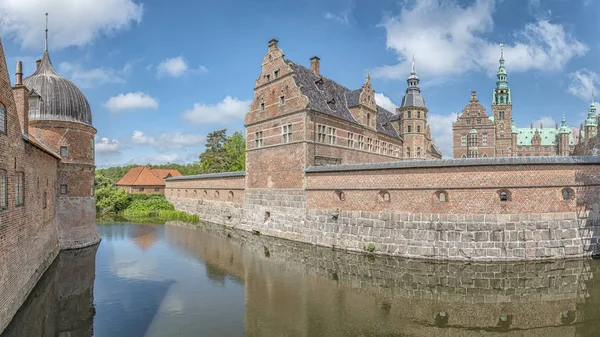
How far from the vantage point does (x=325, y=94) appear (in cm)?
2670

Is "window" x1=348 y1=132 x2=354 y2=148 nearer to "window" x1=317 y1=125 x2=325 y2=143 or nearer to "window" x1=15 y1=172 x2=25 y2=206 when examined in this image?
"window" x1=317 y1=125 x2=325 y2=143

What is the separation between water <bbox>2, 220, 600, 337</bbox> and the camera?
999 cm

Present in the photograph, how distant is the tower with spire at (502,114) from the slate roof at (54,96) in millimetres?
60458

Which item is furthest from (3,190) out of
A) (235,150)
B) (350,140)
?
(235,150)

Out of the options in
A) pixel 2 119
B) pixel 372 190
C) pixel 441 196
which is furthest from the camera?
pixel 372 190

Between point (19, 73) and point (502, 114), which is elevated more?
point (502, 114)

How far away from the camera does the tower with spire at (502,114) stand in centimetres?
6251

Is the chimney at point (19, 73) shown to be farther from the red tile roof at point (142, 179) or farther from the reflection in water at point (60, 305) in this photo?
the red tile roof at point (142, 179)

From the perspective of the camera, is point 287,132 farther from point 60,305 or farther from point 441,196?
point 60,305

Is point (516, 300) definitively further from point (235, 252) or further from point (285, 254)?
point (235, 252)

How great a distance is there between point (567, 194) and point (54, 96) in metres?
24.6

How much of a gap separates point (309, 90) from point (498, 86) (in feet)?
169

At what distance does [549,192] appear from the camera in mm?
16609

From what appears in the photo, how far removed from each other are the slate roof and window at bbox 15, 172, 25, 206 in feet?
28.0
